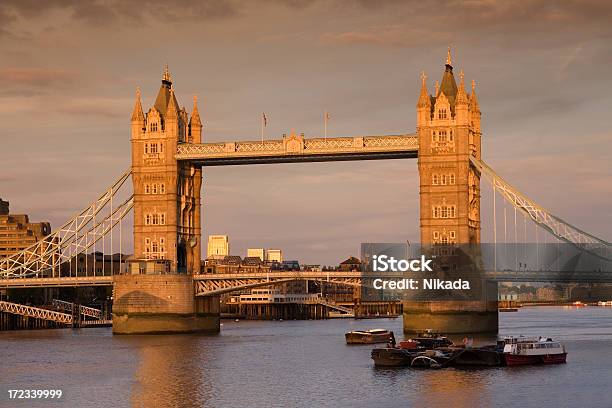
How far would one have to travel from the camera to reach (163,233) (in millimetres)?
130625

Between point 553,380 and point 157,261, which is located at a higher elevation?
point 157,261

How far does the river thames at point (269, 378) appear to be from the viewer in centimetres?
7112

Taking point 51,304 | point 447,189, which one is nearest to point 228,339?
point 447,189

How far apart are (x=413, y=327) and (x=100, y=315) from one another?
6414 cm

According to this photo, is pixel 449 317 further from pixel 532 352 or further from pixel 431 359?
pixel 431 359

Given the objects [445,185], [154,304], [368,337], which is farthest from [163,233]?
[445,185]

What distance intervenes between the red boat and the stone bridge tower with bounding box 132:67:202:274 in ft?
156

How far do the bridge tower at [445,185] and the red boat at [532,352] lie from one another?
85.3ft

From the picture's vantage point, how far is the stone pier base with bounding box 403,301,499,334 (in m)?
119

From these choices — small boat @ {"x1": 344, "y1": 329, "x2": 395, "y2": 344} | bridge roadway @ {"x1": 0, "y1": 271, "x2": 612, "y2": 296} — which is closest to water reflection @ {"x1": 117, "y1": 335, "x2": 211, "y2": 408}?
bridge roadway @ {"x1": 0, "y1": 271, "x2": 612, "y2": 296}

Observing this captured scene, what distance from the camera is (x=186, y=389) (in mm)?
77188

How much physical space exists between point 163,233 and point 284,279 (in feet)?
47.0

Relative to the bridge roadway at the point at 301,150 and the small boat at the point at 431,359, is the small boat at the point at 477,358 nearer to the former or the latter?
the small boat at the point at 431,359

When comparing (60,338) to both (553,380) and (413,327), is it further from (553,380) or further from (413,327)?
(553,380)
